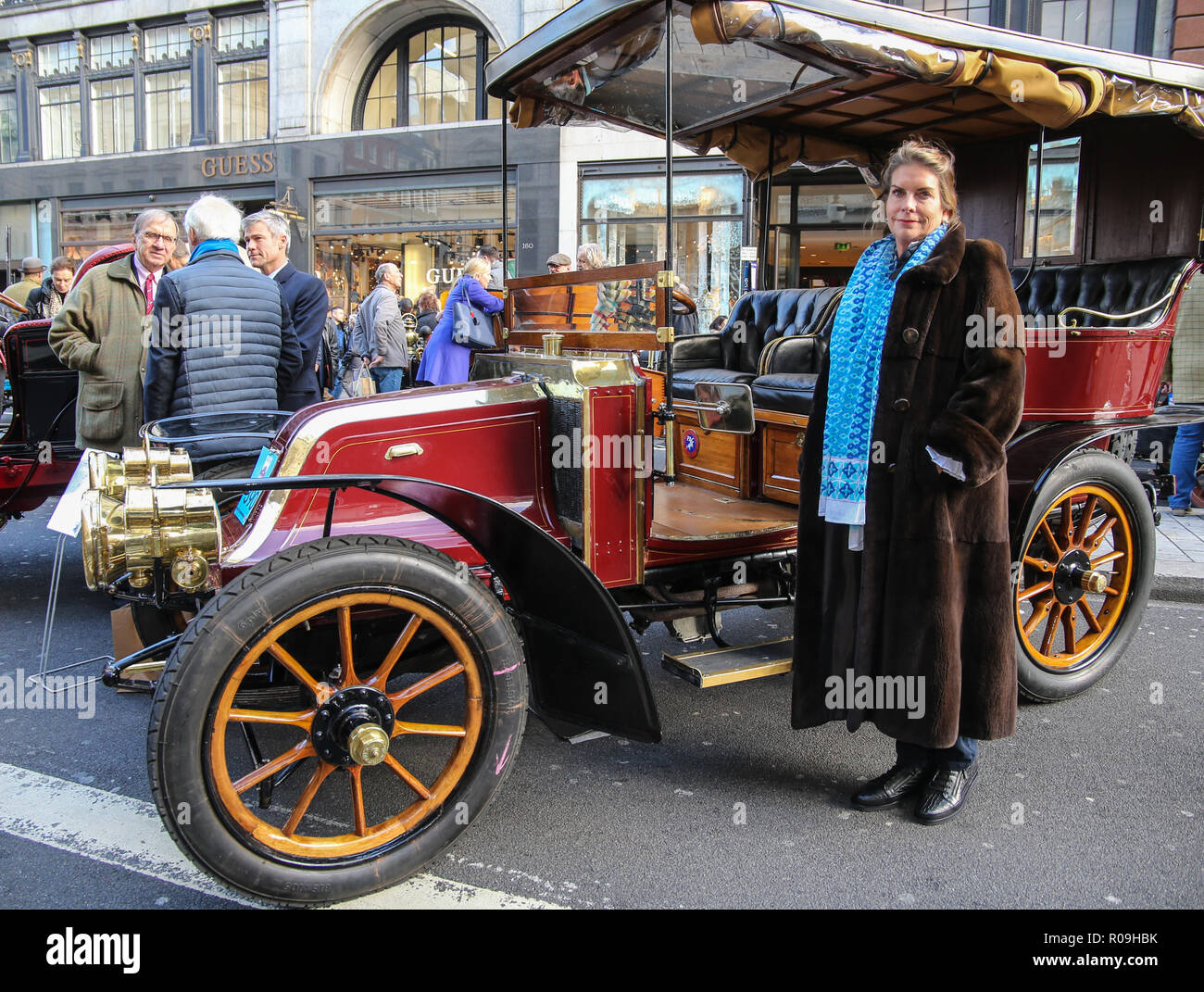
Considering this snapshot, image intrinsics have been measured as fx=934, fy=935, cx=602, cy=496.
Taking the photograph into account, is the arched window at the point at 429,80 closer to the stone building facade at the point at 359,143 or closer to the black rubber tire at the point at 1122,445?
the stone building facade at the point at 359,143

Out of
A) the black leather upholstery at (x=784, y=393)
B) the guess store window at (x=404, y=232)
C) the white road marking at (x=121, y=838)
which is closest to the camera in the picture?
the white road marking at (x=121, y=838)

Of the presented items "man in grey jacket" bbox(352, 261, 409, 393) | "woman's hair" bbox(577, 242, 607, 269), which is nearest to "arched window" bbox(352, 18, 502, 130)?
"man in grey jacket" bbox(352, 261, 409, 393)

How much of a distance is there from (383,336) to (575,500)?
6439mm

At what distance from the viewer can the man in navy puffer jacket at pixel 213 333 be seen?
3.64 meters

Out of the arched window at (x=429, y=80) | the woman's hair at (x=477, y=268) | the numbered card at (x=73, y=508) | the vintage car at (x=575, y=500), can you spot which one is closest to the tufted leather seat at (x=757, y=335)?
the vintage car at (x=575, y=500)

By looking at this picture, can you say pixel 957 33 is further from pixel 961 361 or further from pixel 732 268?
pixel 732 268

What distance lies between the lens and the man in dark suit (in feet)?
14.1

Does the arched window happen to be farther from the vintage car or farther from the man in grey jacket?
the vintage car

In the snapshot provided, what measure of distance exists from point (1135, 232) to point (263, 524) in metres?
3.92

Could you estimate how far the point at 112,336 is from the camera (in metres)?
4.39

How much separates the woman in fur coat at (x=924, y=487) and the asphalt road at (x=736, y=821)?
9.2 inches

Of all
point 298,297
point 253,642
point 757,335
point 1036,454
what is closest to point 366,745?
point 253,642

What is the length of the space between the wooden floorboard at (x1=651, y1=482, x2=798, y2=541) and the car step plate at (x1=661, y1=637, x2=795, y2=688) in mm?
384

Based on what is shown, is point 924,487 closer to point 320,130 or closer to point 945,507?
point 945,507
